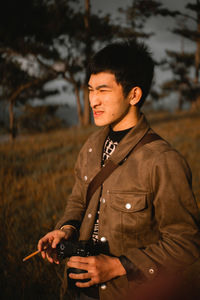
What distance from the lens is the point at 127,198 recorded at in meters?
1.34

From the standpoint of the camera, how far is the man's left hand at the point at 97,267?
46.5 inches

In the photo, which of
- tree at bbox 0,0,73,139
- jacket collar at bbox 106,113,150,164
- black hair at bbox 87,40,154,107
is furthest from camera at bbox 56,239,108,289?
tree at bbox 0,0,73,139

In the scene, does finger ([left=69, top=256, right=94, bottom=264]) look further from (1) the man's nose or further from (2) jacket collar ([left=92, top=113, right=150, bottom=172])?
(1) the man's nose

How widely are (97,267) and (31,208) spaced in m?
2.53

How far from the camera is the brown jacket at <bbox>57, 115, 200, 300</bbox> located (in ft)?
3.81

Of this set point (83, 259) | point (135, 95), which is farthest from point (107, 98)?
point (83, 259)

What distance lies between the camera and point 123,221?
4.36ft

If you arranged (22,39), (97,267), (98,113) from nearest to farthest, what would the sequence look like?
(97,267)
(98,113)
(22,39)

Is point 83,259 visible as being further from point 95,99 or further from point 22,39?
point 22,39

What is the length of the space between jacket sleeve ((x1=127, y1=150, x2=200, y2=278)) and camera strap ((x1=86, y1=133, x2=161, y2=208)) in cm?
22

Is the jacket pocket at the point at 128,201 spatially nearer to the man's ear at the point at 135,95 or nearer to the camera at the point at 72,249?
the camera at the point at 72,249

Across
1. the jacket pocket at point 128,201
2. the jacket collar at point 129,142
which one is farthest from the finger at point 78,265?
the jacket collar at point 129,142

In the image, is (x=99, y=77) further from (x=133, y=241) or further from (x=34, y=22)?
(x=34, y=22)

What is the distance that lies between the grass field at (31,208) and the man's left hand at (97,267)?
1.11 m
